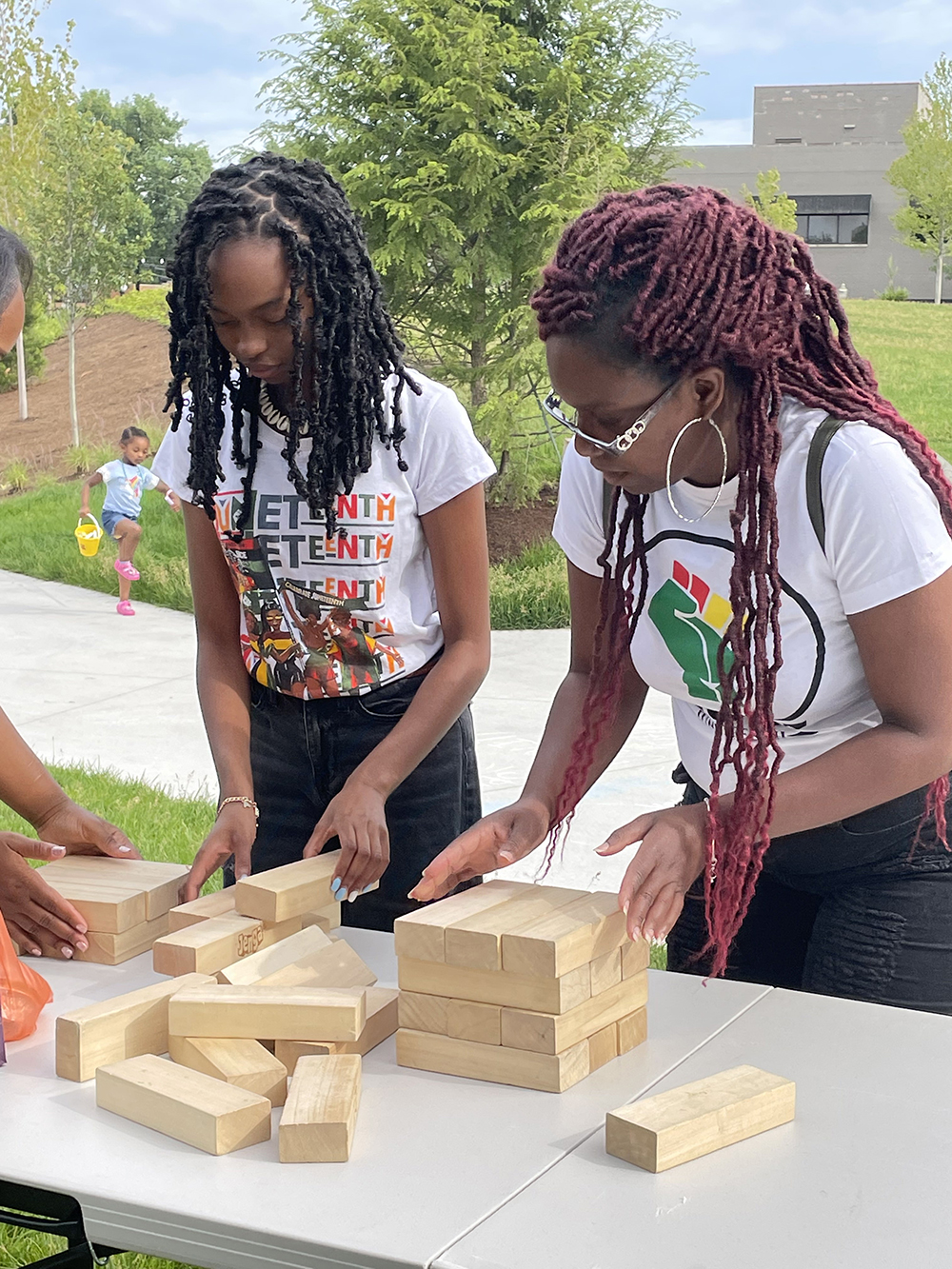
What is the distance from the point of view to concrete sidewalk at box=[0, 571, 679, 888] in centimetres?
567

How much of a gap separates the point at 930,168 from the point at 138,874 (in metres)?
34.3

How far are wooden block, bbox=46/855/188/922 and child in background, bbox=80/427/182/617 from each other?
7716 millimetres

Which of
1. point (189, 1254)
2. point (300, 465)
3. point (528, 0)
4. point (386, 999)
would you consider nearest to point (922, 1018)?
point (386, 999)

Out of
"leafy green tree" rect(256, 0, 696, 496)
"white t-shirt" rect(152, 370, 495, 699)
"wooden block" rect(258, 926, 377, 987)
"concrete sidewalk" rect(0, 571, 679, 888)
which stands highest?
"leafy green tree" rect(256, 0, 696, 496)

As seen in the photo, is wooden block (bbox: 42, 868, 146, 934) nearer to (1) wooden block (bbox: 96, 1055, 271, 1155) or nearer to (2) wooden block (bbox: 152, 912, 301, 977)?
(2) wooden block (bbox: 152, 912, 301, 977)

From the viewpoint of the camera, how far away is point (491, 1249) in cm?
126

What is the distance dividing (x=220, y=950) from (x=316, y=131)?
9.36 meters

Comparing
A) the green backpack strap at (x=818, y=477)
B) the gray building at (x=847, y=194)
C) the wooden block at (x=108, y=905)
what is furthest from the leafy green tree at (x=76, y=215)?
the gray building at (x=847, y=194)

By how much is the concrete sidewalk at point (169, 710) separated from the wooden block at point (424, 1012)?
10.3ft

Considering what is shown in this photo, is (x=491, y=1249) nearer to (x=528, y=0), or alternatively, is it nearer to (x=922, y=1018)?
(x=922, y=1018)

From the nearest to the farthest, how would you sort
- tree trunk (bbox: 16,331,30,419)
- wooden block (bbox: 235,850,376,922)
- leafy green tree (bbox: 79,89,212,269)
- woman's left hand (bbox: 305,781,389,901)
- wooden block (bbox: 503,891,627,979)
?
wooden block (bbox: 503,891,627,979)
wooden block (bbox: 235,850,376,922)
woman's left hand (bbox: 305,781,389,901)
tree trunk (bbox: 16,331,30,419)
leafy green tree (bbox: 79,89,212,269)

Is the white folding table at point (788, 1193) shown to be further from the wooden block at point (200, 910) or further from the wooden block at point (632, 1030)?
the wooden block at point (200, 910)

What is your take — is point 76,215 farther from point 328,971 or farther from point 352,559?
point 328,971

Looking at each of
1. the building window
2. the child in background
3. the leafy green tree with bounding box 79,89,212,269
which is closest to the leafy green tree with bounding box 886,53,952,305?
the building window
